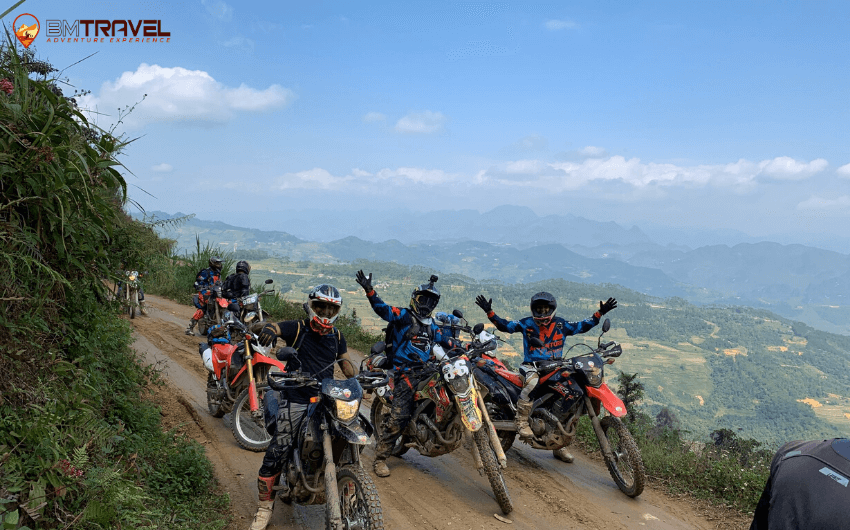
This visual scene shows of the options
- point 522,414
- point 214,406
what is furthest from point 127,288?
point 522,414

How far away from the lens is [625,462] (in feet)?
22.4

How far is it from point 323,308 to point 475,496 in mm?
3304

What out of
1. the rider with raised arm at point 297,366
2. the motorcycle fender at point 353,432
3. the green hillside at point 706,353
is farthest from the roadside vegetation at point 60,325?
the green hillside at point 706,353

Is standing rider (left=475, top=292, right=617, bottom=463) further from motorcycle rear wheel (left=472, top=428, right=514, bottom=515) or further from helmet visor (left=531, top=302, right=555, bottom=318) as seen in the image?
motorcycle rear wheel (left=472, top=428, right=514, bottom=515)

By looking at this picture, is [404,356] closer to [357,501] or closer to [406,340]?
[406,340]

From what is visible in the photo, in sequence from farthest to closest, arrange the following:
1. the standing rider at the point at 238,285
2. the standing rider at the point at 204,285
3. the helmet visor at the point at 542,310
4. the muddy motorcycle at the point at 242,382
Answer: the standing rider at the point at 204,285
the standing rider at the point at 238,285
the helmet visor at the point at 542,310
the muddy motorcycle at the point at 242,382

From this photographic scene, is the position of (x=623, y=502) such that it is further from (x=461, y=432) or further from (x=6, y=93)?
(x=6, y=93)

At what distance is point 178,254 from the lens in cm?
2366

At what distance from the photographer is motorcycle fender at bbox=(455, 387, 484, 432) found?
19.2 ft

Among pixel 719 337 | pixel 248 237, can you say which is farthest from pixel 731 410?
pixel 248 237

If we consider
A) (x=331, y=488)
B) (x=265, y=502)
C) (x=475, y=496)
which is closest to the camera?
(x=331, y=488)

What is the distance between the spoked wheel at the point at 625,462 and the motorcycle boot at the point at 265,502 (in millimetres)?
4286

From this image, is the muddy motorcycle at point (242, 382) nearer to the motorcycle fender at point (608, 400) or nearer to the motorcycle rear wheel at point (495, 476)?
the motorcycle rear wheel at point (495, 476)

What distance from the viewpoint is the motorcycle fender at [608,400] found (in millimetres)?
6430
